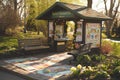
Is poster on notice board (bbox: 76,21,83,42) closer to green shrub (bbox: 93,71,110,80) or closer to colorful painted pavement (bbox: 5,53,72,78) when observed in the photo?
colorful painted pavement (bbox: 5,53,72,78)

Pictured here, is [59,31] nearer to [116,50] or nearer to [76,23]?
[76,23]

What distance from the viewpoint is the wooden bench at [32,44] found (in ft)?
47.0

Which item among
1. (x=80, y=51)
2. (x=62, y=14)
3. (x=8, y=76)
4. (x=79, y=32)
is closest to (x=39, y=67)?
(x=8, y=76)

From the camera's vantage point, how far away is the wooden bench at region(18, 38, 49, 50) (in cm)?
1434

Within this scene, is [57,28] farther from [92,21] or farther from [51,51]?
[92,21]

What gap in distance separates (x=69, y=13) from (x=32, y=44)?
3.13m

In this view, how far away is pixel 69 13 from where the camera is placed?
15.2m

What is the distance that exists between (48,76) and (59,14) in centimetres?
734

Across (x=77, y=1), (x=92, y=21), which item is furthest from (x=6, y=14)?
(x=92, y=21)

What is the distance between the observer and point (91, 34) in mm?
15234

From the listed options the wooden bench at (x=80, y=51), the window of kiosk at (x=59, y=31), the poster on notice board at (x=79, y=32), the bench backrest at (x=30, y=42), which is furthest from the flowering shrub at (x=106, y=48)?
the bench backrest at (x=30, y=42)

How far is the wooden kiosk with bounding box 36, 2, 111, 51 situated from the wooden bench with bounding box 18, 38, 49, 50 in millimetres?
654

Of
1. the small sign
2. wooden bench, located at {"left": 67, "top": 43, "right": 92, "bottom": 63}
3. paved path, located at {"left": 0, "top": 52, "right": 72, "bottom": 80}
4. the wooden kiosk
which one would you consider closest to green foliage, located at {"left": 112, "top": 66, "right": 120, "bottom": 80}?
paved path, located at {"left": 0, "top": 52, "right": 72, "bottom": 80}

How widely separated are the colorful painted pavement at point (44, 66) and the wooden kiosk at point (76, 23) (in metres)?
2.69
